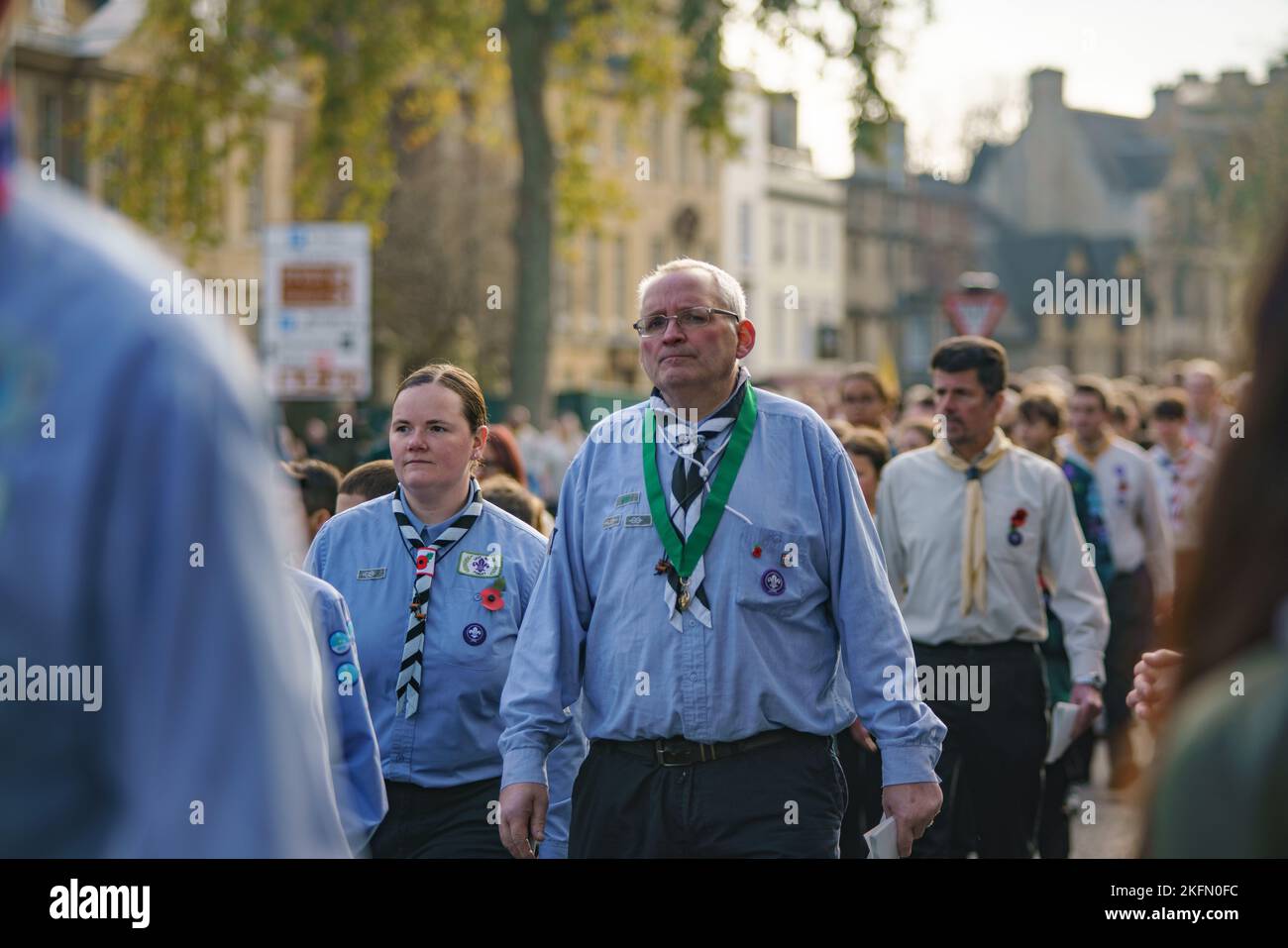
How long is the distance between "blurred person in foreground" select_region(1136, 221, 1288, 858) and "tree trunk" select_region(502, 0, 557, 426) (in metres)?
25.0

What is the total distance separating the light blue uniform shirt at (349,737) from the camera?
5.13 meters

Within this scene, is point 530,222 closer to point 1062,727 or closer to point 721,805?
point 1062,727

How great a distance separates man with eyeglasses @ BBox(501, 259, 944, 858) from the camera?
18.3 ft

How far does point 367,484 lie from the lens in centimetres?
768

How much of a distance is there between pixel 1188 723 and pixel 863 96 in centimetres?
2433

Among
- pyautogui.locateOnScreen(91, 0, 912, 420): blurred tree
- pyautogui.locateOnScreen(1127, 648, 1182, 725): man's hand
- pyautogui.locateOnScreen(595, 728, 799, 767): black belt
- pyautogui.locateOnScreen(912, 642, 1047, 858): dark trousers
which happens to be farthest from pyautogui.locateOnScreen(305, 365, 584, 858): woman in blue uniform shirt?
pyautogui.locateOnScreen(91, 0, 912, 420): blurred tree

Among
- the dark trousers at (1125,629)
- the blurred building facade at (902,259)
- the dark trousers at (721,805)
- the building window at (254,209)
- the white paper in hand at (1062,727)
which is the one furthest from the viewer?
the blurred building facade at (902,259)

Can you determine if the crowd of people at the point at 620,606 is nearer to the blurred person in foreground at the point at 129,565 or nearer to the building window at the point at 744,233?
the blurred person in foreground at the point at 129,565

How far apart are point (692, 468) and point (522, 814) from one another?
1084 mm

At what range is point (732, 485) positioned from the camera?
19.0 ft

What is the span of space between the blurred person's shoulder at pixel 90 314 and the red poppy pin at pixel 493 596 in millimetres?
5058

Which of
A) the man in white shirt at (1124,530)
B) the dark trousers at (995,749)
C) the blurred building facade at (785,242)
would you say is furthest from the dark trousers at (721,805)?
the blurred building facade at (785,242)

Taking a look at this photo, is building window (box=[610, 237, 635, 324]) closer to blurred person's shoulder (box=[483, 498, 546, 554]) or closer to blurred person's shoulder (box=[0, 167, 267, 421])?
blurred person's shoulder (box=[483, 498, 546, 554])
